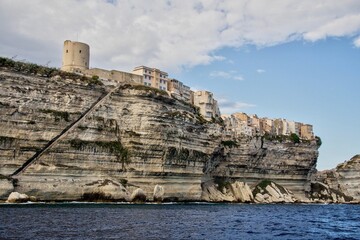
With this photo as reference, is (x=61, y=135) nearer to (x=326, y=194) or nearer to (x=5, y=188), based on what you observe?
(x=5, y=188)

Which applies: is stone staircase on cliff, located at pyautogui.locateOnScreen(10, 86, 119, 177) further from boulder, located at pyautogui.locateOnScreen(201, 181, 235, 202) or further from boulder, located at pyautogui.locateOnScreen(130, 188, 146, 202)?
boulder, located at pyautogui.locateOnScreen(201, 181, 235, 202)

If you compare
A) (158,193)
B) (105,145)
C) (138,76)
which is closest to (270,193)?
(158,193)

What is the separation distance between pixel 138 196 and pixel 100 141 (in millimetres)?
9768

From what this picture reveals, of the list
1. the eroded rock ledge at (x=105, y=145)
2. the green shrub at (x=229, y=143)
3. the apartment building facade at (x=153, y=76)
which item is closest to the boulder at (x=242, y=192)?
the eroded rock ledge at (x=105, y=145)

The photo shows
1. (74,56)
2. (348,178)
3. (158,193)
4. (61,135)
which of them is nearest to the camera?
(61,135)

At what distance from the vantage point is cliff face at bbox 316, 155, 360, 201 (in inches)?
4626

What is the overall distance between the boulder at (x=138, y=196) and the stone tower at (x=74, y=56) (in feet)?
80.8

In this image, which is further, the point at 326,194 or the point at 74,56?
the point at 326,194

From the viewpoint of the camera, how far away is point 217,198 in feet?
284

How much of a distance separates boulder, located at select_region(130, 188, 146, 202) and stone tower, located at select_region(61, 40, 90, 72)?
24.6 m

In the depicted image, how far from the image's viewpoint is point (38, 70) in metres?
68.2

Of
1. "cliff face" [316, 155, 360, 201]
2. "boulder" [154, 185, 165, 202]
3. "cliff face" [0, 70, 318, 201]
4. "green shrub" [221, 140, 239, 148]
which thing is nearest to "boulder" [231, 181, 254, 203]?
"cliff face" [0, 70, 318, 201]

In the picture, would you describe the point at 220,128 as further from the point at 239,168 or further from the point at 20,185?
the point at 20,185

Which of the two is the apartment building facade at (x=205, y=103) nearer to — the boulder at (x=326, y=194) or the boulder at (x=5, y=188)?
the boulder at (x=326, y=194)
